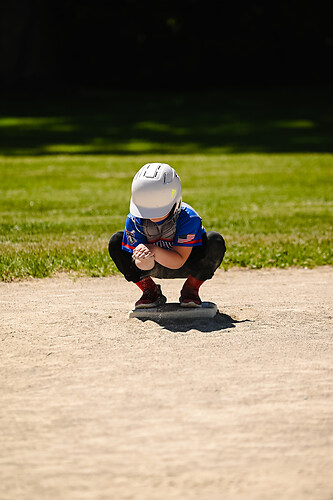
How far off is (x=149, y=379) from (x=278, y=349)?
3.15 ft

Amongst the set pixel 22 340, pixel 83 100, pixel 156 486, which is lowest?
pixel 83 100

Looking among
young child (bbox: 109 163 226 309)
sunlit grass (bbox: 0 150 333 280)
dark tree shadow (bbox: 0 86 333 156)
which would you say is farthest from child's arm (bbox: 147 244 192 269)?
dark tree shadow (bbox: 0 86 333 156)

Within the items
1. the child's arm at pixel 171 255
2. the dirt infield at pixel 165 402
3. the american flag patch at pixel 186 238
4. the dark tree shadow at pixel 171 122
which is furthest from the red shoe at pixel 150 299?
the dark tree shadow at pixel 171 122

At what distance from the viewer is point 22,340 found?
5.17 m

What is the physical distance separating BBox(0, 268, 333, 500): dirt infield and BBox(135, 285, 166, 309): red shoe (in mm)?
155

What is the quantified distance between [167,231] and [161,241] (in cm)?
9

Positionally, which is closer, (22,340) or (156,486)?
(156,486)

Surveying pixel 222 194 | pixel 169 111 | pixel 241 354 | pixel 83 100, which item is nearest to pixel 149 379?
pixel 241 354

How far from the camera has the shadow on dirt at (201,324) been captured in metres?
5.35

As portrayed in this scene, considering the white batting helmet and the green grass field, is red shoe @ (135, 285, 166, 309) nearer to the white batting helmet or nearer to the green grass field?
the white batting helmet

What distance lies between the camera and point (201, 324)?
546cm

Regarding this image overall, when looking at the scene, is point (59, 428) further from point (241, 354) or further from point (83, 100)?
point (83, 100)

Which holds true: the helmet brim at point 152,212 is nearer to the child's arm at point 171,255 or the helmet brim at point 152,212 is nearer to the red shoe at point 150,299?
the child's arm at point 171,255

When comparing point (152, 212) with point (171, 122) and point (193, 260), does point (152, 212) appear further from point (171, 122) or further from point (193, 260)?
point (171, 122)
